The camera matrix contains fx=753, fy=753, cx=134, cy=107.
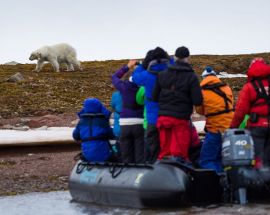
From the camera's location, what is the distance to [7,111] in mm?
28547

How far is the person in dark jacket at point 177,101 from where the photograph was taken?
10.3m

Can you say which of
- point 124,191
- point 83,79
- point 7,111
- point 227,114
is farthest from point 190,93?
point 83,79

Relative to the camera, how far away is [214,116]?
Result: 1083 centimetres

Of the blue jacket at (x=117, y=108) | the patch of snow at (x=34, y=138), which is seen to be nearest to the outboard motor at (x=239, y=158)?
the blue jacket at (x=117, y=108)

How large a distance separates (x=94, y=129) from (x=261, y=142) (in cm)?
286

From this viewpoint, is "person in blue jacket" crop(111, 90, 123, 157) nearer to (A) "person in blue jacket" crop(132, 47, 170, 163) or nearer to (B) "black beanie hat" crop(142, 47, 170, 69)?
(A) "person in blue jacket" crop(132, 47, 170, 163)

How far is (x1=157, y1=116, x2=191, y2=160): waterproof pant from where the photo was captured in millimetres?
10359

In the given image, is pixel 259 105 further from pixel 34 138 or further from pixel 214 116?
pixel 34 138

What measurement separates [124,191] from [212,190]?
1.23 meters

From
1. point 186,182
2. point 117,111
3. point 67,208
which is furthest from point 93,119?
point 186,182

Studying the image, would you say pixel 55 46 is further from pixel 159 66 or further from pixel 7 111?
pixel 159 66

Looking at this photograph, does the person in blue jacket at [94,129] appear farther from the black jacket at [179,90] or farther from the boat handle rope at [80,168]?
the black jacket at [179,90]

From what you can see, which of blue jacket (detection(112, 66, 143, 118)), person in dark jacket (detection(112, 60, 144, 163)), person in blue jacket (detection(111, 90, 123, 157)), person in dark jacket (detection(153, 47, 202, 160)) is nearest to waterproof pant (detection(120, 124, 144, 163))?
person in dark jacket (detection(112, 60, 144, 163))

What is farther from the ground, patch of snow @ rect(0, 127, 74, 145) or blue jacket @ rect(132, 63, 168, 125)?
blue jacket @ rect(132, 63, 168, 125)
